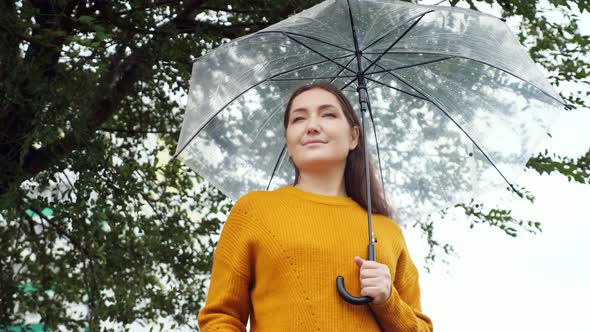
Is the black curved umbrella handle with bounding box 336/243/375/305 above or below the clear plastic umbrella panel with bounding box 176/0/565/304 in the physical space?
below

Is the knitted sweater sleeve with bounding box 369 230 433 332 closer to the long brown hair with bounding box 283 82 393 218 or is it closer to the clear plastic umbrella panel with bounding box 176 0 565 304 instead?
the long brown hair with bounding box 283 82 393 218

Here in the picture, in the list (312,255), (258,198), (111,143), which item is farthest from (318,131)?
(111,143)

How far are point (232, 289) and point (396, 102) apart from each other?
3.77ft

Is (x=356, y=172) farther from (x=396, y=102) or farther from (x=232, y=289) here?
(x=232, y=289)

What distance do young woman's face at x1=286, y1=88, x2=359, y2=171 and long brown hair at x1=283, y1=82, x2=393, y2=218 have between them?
0.04 m

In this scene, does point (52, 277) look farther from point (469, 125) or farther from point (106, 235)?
point (469, 125)

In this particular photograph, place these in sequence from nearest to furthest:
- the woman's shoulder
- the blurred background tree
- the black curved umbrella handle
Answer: the black curved umbrella handle < the woman's shoulder < the blurred background tree

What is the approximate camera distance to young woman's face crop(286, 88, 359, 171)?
243 cm

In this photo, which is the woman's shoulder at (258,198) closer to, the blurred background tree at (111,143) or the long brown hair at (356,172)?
the long brown hair at (356,172)

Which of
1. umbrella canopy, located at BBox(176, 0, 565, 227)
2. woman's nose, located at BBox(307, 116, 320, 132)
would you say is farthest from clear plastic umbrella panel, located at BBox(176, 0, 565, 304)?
woman's nose, located at BBox(307, 116, 320, 132)

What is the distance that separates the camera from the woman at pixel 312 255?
2.15 meters

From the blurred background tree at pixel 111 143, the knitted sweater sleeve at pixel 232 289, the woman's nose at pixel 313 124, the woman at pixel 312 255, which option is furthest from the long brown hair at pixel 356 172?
the blurred background tree at pixel 111 143

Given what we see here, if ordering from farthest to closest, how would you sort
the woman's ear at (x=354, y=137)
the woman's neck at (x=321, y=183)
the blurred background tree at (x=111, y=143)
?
1. the blurred background tree at (x=111, y=143)
2. the woman's ear at (x=354, y=137)
3. the woman's neck at (x=321, y=183)

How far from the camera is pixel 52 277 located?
241 inches
